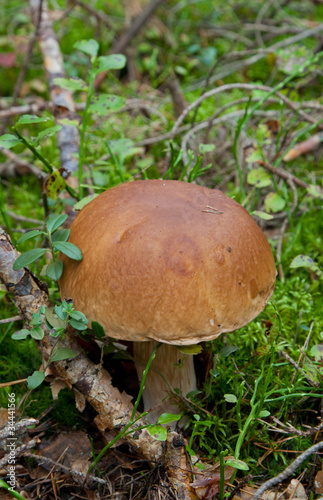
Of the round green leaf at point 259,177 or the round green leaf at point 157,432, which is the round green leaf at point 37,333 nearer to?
the round green leaf at point 157,432

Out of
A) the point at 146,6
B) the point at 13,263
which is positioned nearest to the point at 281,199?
the point at 13,263

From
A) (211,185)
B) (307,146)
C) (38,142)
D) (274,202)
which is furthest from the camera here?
(307,146)

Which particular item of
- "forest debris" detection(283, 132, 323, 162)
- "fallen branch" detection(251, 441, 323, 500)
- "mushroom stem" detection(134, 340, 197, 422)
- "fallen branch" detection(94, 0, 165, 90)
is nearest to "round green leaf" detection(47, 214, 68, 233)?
"mushroom stem" detection(134, 340, 197, 422)

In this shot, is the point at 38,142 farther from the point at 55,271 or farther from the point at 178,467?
the point at 178,467

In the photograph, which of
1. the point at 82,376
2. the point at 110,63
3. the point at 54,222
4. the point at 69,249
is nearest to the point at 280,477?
the point at 82,376

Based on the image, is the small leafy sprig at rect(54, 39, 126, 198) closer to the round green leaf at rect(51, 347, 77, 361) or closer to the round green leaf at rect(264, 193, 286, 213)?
the round green leaf at rect(51, 347, 77, 361)

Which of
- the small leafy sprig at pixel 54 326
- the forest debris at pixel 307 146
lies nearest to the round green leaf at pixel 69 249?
Answer: the small leafy sprig at pixel 54 326
